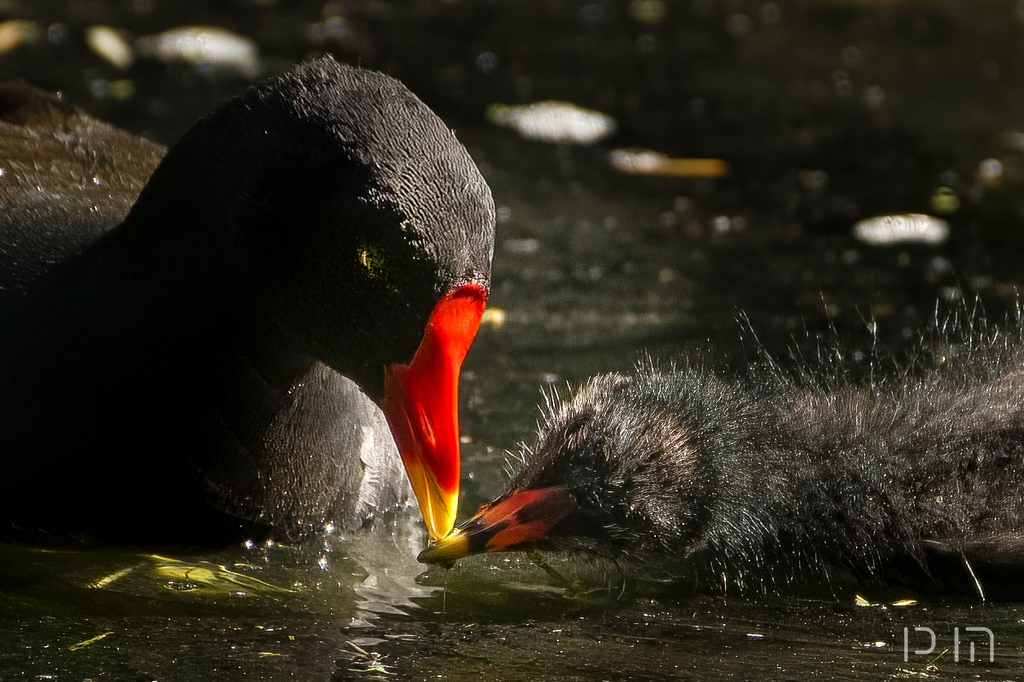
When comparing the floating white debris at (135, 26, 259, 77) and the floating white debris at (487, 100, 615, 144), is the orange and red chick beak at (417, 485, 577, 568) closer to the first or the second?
the floating white debris at (487, 100, 615, 144)

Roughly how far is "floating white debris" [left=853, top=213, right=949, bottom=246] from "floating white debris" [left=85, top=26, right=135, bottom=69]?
3.20 m

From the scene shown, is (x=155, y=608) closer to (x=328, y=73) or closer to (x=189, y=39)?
(x=328, y=73)

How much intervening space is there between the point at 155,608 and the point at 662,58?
5026 mm

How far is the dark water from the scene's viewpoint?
259cm

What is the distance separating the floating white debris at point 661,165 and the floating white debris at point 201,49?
1.69 metres

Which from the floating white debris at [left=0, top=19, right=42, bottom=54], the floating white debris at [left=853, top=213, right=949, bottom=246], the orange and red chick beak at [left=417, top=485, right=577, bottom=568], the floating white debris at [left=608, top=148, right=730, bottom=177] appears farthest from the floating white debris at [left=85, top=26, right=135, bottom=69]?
the orange and red chick beak at [left=417, top=485, right=577, bottom=568]

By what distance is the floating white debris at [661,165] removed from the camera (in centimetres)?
569

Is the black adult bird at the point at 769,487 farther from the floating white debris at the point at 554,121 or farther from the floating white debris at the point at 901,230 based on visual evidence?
the floating white debris at the point at 554,121

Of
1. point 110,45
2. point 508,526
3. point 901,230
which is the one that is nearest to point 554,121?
point 901,230

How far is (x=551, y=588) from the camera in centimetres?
→ 292

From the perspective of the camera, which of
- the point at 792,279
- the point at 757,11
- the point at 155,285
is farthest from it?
the point at 757,11

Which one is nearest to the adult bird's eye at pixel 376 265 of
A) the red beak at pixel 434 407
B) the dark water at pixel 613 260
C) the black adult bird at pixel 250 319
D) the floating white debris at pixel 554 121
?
the black adult bird at pixel 250 319

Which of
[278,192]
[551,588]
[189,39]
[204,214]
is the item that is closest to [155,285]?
[204,214]

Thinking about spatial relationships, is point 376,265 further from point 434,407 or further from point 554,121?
point 554,121
